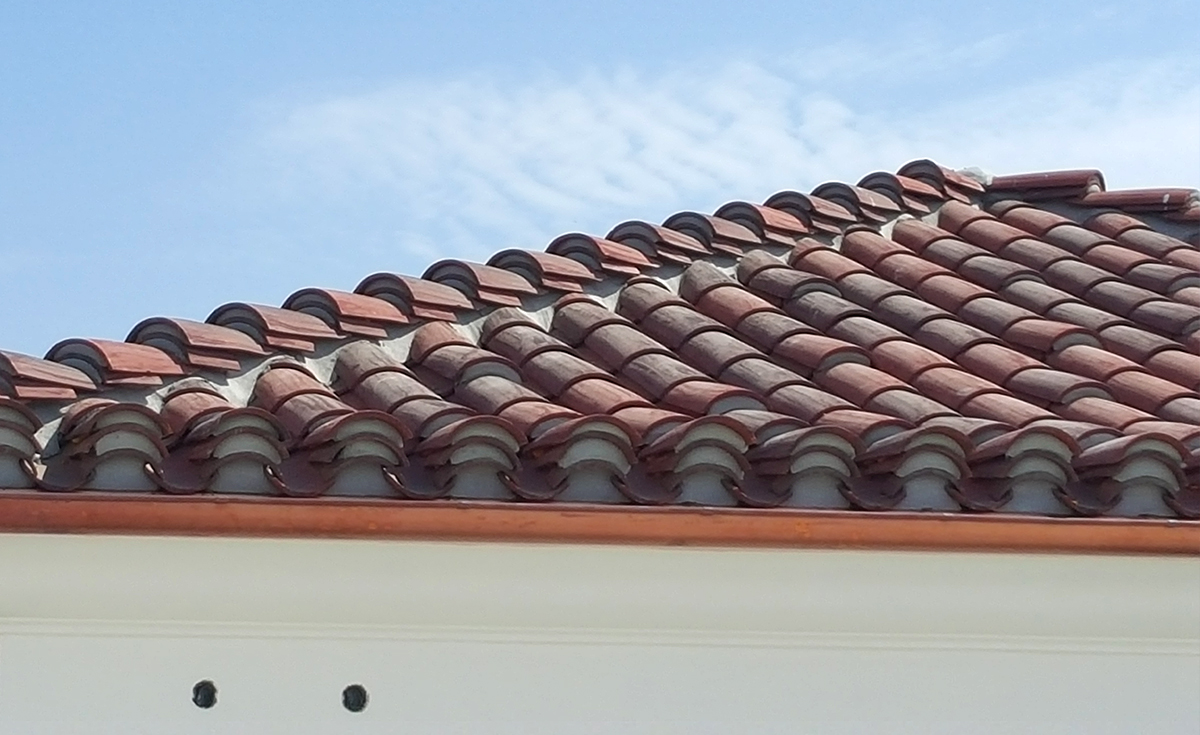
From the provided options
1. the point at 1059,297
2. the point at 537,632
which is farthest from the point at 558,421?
the point at 1059,297

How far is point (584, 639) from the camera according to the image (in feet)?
15.7

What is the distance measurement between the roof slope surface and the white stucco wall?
24 centimetres

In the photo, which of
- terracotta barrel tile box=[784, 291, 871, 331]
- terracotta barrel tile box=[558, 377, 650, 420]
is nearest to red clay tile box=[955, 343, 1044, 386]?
terracotta barrel tile box=[784, 291, 871, 331]

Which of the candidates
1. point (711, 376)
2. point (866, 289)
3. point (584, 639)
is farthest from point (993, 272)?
point (584, 639)

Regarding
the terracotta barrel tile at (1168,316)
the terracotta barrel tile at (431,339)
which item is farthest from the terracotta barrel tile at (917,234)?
the terracotta barrel tile at (431,339)

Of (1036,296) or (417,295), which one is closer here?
(417,295)

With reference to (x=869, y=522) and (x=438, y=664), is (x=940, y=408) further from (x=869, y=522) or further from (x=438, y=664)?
(x=438, y=664)

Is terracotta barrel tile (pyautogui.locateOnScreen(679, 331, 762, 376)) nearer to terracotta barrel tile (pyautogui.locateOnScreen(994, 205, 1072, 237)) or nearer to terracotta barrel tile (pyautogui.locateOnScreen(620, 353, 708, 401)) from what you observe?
terracotta barrel tile (pyautogui.locateOnScreen(620, 353, 708, 401))

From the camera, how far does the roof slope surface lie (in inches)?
177

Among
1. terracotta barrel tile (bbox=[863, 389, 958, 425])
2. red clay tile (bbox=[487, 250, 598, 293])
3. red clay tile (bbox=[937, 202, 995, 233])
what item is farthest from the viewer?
red clay tile (bbox=[937, 202, 995, 233])

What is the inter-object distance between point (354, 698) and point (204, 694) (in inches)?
17.1

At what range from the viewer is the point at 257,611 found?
15.1ft

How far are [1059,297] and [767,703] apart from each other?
305 centimetres

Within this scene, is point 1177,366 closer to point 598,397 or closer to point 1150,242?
point 1150,242
